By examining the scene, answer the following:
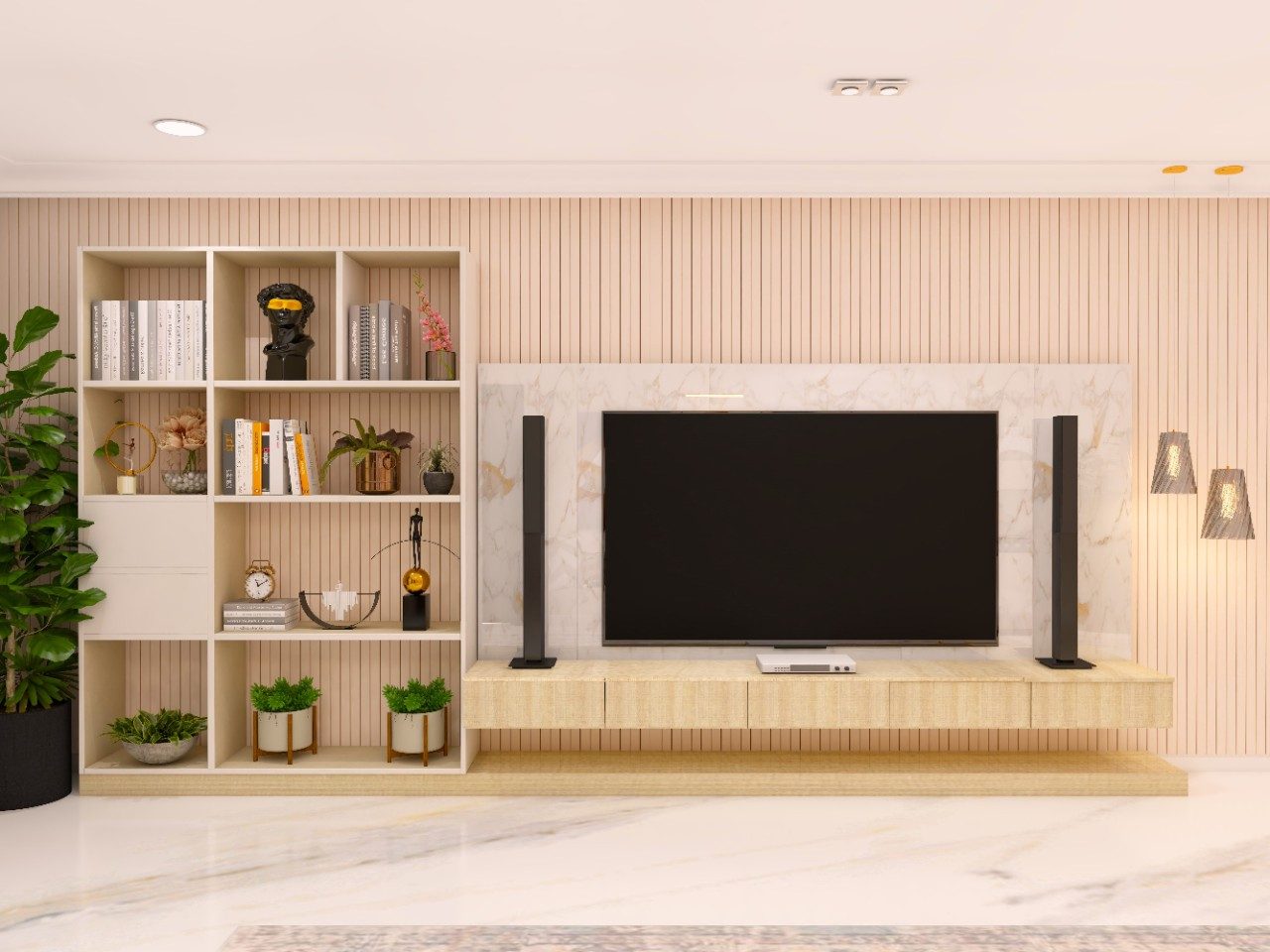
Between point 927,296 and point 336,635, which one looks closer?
point 336,635

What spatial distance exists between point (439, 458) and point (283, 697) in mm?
1086

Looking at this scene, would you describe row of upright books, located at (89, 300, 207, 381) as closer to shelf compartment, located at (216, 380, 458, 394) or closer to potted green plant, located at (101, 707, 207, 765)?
shelf compartment, located at (216, 380, 458, 394)

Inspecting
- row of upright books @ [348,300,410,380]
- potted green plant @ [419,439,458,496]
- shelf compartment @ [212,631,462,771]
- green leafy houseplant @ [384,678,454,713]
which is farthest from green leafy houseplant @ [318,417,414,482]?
green leafy houseplant @ [384,678,454,713]

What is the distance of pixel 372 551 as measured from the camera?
12.6 feet

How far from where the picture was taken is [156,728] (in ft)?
11.8

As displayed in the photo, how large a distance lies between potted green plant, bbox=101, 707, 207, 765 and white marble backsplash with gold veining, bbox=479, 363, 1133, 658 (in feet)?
3.82

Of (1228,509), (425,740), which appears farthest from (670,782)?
(1228,509)

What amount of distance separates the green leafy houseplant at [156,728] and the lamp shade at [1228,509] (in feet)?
12.9
